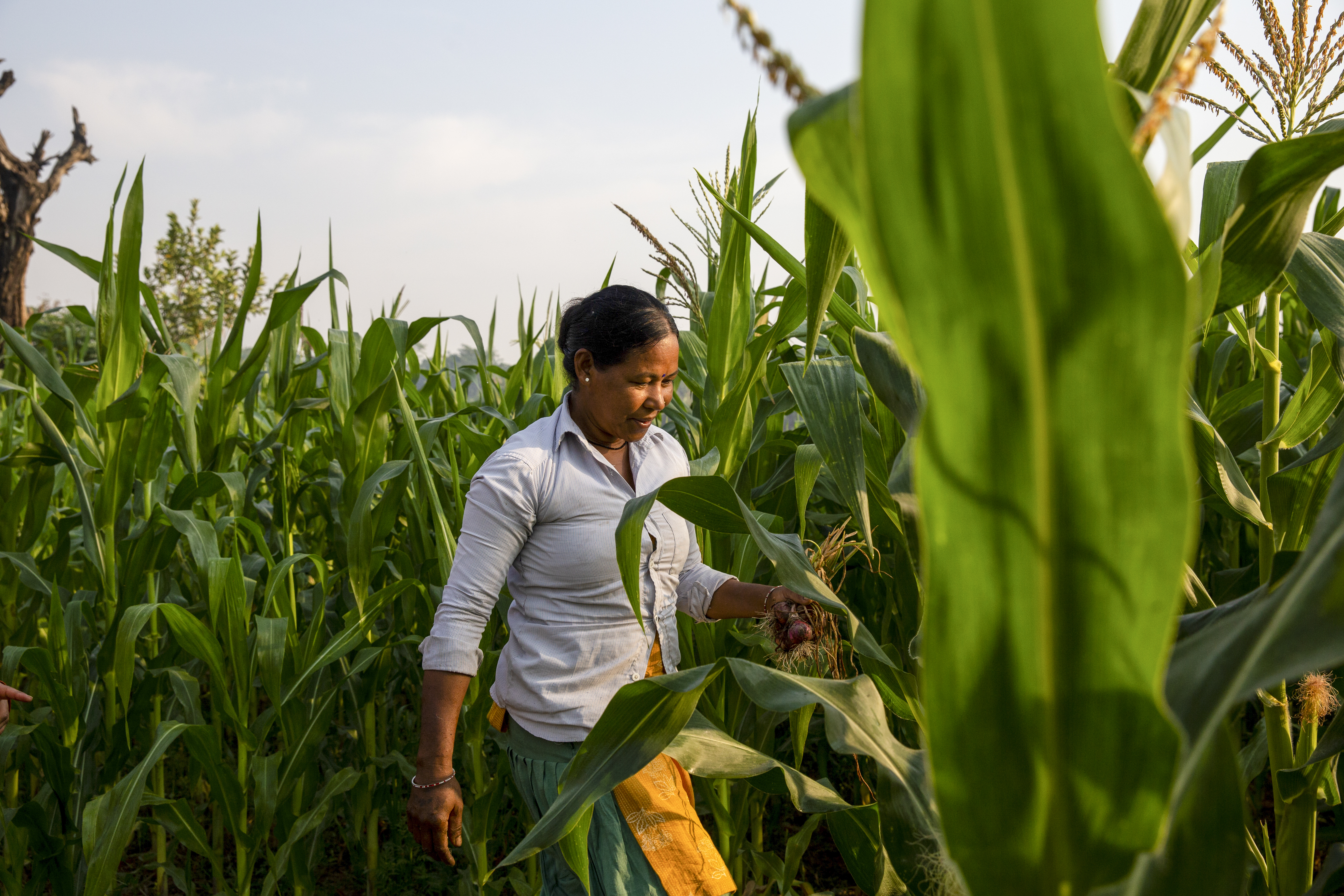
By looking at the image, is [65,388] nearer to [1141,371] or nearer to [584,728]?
[584,728]

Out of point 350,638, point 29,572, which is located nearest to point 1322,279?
point 350,638

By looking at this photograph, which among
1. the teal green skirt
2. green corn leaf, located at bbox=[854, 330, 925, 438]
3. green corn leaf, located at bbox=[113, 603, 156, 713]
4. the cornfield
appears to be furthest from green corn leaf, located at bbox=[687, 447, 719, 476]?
green corn leaf, located at bbox=[113, 603, 156, 713]

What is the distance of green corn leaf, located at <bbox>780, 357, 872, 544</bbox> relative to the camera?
3.68 feet

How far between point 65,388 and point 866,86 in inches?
80.2

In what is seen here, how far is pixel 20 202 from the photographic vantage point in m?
9.83

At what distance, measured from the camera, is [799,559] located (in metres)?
1.06

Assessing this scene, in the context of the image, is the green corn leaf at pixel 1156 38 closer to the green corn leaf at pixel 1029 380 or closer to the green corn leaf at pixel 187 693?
the green corn leaf at pixel 1029 380

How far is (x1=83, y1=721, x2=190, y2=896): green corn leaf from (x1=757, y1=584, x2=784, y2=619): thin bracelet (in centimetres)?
124

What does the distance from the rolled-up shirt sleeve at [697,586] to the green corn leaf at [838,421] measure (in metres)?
0.58

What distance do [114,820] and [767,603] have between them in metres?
1.38

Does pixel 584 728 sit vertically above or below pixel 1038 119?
below

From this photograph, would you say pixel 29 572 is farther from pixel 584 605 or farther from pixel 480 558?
pixel 584 605

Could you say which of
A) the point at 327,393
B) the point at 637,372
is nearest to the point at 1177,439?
the point at 637,372

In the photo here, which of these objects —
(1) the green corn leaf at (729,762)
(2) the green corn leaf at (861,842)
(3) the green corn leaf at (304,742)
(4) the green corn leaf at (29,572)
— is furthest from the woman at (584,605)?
(4) the green corn leaf at (29,572)
